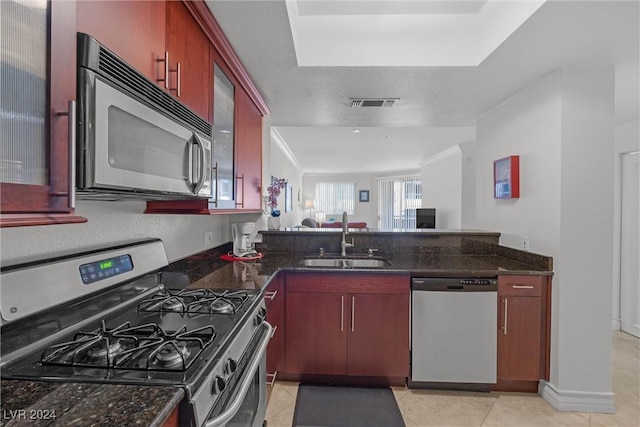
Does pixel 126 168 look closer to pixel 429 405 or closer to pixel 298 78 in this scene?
pixel 298 78

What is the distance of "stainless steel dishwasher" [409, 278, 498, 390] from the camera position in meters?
2.06

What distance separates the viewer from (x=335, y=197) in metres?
10.6

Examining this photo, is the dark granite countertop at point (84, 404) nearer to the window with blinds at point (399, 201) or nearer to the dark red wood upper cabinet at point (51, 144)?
the dark red wood upper cabinet at point (51, 144)

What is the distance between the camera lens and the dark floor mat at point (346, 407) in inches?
70.8

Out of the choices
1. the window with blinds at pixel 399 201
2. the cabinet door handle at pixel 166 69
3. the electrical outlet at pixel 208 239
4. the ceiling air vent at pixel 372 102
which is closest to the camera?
the cabinet door handle at pixel 166 69

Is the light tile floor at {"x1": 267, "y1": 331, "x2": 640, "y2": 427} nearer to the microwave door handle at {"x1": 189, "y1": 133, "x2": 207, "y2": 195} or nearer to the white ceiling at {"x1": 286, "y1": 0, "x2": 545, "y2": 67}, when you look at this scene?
the microwave door handle at {"x1": 189, "y1": 133, "x2": 207, "y2": 195}

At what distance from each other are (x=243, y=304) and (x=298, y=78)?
5.37 feet

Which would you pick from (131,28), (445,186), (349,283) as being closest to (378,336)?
(349,283)

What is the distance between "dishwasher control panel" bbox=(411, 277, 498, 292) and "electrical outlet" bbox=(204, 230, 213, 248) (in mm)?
1533

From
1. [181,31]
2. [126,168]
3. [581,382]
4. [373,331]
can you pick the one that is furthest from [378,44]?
[581,382]

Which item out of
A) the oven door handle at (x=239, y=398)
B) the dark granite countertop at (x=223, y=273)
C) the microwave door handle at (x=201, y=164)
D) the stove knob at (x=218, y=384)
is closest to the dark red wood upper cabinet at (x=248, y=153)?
the dark granite countertop at (x=223, y=273)

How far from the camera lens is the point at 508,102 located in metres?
2.51

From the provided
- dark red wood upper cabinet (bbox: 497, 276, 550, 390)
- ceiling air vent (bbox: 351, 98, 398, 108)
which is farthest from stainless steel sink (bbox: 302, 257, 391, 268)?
ceiling air vent (bbox: 351, 98, 398, 108)

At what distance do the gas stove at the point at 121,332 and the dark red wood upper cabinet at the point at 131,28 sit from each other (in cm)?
66
